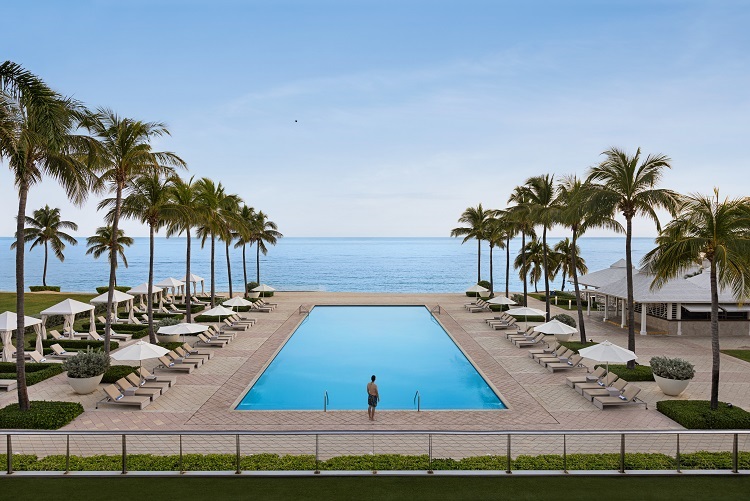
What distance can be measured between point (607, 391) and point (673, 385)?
2.20 meters

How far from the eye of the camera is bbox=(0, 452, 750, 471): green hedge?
9.77 meters

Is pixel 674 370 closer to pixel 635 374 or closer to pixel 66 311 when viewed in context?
pixel 635 374

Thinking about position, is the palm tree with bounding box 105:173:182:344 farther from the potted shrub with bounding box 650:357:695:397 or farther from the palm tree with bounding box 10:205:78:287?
the palm tree with bounding box 10:205:78:287

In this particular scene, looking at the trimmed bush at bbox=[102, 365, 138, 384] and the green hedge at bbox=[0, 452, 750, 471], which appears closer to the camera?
the green hedge at bbox=[0, 452, 750, 471]

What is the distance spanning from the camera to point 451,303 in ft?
142

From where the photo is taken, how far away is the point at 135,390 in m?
16.0

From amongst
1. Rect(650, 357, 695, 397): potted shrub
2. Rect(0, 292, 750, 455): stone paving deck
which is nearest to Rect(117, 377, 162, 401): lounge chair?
Rect(0, 292, 750, 455): stone paving deck

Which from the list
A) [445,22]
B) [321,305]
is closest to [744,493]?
[445,22]

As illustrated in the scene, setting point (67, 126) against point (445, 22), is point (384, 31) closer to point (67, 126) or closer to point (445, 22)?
point (445, 22)

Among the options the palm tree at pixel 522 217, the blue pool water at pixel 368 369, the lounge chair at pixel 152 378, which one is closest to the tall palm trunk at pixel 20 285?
the lounge chair at pixel 152 378

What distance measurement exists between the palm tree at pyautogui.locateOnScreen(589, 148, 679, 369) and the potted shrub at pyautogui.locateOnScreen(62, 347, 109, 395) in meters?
18.7

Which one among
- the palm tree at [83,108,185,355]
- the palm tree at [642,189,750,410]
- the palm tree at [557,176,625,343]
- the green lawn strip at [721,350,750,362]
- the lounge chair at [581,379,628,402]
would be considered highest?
the palm tree at [83,108,185,355]

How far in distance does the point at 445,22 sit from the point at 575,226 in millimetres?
17991

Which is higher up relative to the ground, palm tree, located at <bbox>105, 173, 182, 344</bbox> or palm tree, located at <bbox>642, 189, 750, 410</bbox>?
palm tree, located at <bbox>105, 173, 182, 344</bbox>
